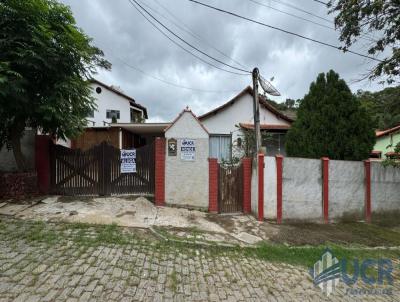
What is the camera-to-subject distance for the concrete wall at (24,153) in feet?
26.3

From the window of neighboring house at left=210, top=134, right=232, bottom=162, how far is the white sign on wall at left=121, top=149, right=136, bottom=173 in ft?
22.5

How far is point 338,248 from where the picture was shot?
5969 mm

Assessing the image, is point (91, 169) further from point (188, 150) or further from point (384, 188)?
point (384, 188)

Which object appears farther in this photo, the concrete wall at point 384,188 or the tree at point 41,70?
the concrete wall at point 384,188

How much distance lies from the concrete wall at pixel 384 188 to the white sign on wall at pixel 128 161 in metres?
8.70

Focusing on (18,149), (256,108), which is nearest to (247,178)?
(256,108)

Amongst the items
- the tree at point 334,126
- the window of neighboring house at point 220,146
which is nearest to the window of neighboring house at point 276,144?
the window of neighboring house at point 220,146

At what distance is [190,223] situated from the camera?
21.9ft

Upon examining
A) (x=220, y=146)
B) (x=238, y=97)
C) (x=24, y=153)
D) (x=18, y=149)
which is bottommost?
(x=24, y=153)

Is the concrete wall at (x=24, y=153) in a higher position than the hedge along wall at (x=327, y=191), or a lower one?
higher

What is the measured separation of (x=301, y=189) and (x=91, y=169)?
685 centimetres

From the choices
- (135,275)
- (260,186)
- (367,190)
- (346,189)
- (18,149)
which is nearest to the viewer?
(135,275)

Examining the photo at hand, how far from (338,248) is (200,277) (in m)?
3.93

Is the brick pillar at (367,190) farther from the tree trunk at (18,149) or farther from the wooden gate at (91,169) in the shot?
the tree trunk at (18,149)
